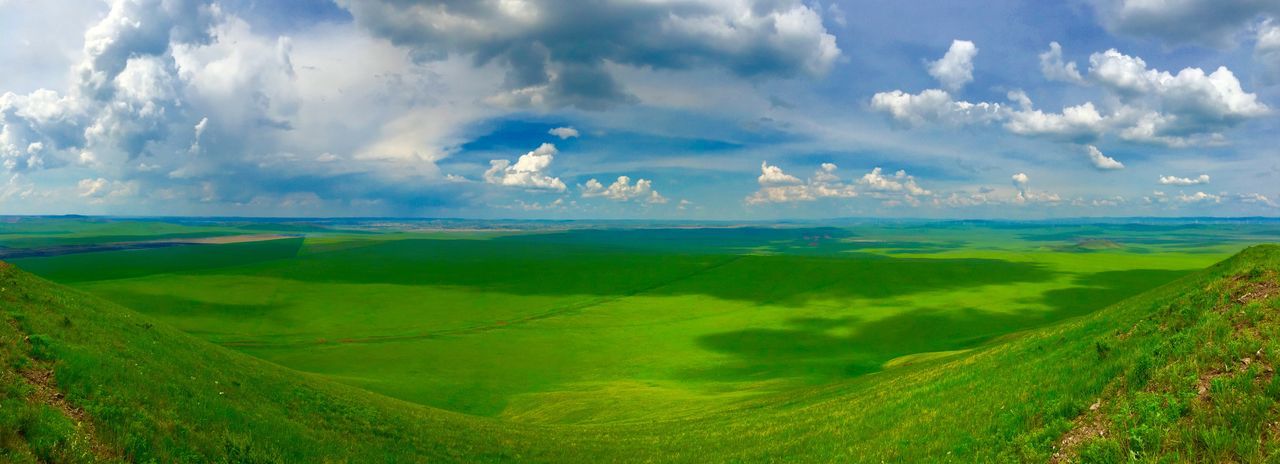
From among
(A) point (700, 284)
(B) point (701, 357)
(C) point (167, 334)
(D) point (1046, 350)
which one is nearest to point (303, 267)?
(A) point (700, 284)

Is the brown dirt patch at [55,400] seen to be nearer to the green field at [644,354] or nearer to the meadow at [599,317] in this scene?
the green field at [644,354]

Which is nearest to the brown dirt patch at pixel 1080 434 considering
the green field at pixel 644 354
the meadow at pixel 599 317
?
the green field at pixel 644 354

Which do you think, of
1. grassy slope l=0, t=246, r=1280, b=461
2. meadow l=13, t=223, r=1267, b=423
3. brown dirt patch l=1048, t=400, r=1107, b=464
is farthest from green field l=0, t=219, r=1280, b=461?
meadow l=13, t=223, r=1267, b=423

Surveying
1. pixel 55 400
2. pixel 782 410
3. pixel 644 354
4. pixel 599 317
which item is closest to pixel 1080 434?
pixel 782 410

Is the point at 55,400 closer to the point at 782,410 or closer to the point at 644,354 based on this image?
the point at 782,410

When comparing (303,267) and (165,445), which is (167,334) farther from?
(303,267)

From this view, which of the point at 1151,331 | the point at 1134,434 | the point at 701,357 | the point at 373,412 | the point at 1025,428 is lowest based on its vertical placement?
the point at 701,357

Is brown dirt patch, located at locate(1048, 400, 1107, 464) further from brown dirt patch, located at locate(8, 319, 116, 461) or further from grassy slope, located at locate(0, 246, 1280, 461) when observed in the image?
brown dirt patch, located at locate(8, 319, 116, 461)
